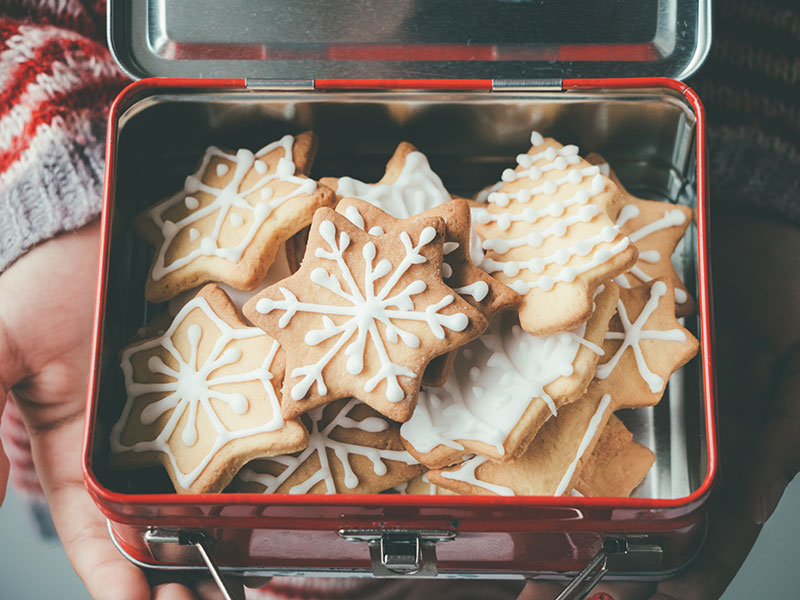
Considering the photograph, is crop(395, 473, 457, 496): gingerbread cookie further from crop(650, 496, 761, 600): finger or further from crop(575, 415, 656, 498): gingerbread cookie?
crop(650, 496, 761, 600): finger

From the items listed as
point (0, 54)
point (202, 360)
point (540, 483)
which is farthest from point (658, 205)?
point (0, 54)

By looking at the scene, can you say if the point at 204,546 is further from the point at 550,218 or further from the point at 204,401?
the point at 550,218

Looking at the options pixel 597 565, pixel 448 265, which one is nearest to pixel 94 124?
pixel 448 265

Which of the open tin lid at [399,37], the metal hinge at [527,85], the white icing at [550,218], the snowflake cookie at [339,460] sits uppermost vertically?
the open tin lid at [399,37]

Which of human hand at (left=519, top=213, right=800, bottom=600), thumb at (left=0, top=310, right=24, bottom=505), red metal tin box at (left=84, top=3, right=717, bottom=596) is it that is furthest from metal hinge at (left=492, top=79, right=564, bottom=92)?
thumb at (left=0, top=310, right=24, bottom=505)

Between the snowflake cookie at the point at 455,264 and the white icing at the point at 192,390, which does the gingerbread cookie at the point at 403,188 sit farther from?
the white icing at the point at 192,390

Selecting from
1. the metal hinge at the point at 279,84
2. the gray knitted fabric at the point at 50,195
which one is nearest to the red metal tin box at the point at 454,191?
the metal hinge at the point at 279,84

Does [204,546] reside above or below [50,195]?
below
